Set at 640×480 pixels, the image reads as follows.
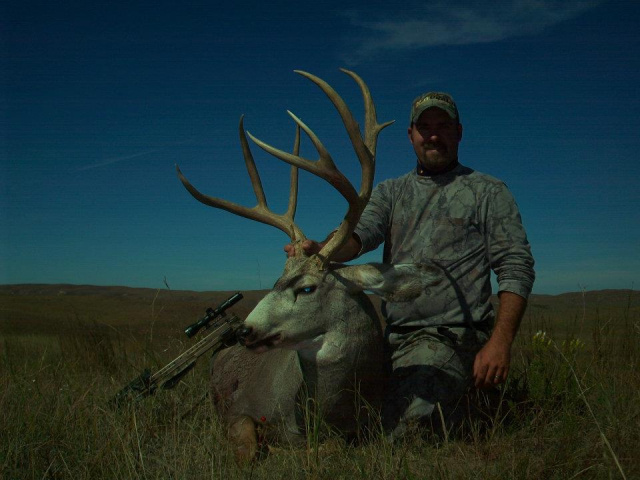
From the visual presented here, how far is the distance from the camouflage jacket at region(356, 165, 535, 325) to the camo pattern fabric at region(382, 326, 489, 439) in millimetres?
144

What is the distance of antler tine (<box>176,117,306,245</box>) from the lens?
4582mm

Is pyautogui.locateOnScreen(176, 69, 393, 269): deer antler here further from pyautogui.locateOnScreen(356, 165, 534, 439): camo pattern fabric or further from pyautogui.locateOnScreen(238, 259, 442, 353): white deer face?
pyautogui.locateOnScreen(356, 165, 534, 439): camo pattern fabric

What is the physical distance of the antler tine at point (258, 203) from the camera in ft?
15.0

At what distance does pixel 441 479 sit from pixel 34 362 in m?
5.94

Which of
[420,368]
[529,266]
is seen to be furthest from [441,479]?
[529,266]

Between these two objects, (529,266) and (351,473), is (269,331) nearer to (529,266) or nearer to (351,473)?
(351,473)

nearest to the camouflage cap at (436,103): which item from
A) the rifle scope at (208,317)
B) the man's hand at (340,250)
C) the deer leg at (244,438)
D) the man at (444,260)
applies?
the man at (444,260)

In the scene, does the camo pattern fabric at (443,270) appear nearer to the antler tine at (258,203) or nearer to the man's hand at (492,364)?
the man's hand at (492,364)

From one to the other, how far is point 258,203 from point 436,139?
5.15 feet

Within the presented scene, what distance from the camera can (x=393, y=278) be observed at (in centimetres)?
393

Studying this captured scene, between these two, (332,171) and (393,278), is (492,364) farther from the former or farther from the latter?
(332,171)

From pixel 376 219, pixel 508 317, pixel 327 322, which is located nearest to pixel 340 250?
pixel 327 322

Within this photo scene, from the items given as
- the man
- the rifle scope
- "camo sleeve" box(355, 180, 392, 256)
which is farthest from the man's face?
the rifle scope

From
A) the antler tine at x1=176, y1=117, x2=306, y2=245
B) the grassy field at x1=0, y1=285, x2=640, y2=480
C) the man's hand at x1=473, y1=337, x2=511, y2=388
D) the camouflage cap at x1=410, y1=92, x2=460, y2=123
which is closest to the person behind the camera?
the grassy field at x1=0, y1=285, x2=640, y2=480
